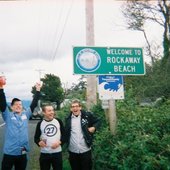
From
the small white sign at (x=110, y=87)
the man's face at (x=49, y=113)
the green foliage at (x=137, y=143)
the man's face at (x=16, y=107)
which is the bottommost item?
the green foliage at (x=137, y=143)

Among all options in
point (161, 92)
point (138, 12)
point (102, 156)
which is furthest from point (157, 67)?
point (102, 156)

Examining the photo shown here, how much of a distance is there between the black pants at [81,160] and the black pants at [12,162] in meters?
0.90

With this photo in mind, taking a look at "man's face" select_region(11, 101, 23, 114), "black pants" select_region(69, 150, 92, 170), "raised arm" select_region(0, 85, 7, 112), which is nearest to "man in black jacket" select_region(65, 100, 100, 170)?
"black pants" select_region(69, 150, 92, 170)

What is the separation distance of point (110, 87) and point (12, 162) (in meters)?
2.31

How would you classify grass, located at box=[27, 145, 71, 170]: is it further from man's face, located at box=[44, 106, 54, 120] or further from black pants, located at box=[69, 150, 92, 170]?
man's face, located at box=[44, 106, 54, 120]

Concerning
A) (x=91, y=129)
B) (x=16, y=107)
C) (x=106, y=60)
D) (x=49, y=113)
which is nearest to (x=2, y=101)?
(x=16, y=107)

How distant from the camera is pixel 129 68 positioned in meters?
6.57

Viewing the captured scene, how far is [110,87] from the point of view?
22.0 ft

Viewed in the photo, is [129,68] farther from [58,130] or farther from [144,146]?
[144,146]

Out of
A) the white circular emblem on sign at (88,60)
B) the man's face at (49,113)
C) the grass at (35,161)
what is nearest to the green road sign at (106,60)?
the white circular emblem on sign at (88,60)

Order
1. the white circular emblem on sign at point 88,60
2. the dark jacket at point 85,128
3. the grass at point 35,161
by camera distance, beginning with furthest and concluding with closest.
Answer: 1. the grass at point 35,161
2. the white circular emblem on sign at point 88,60
3. the dark jacket at point 85,128

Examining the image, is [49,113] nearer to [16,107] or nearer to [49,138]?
[49,138]

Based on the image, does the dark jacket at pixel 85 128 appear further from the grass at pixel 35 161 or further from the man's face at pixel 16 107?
the grass at pixel 35 161

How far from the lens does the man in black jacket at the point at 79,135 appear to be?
6090 millimetres
